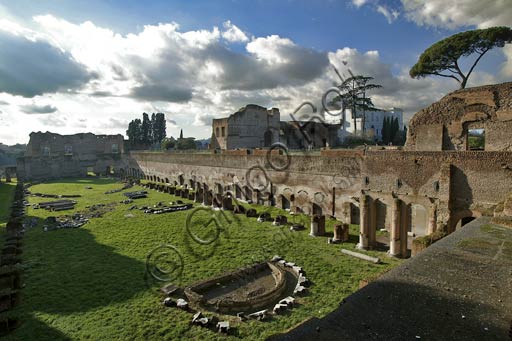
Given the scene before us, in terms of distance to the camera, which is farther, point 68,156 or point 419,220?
point 68,156

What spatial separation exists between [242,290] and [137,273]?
386cm

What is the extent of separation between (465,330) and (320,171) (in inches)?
604

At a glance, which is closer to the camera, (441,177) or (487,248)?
(487,248)

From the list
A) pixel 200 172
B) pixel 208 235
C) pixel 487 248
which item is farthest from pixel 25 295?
pixel 200 172

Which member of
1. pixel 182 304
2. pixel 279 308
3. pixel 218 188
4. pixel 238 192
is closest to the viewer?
pixel 279 308

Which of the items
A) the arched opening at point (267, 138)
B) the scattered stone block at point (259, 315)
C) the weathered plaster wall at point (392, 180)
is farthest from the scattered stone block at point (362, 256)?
the arched opening at point (267, 138)

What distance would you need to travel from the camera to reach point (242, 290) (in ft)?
30.5

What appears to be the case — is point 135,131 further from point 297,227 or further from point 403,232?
point 403,232

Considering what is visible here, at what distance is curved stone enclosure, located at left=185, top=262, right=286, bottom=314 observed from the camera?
26.8 feet

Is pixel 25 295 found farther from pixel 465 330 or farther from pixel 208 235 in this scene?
pixel 465 330

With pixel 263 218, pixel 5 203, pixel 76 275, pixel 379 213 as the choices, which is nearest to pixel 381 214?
pixel 379 213

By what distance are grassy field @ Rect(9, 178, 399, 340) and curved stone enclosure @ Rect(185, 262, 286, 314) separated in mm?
712

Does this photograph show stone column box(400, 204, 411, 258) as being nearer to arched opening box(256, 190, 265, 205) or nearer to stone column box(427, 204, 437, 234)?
stone column box(427, 204, 437, 234)

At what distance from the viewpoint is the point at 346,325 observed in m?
2.84
